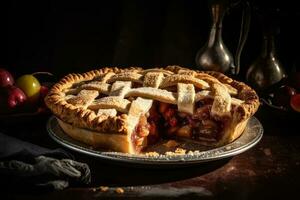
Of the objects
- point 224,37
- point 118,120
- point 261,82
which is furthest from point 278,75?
point 118,120

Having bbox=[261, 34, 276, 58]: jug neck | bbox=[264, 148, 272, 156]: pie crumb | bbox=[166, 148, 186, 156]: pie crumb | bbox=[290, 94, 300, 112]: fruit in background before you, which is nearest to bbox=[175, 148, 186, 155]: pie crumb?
bbox=[166, 148, 186, 156]: pie crumb

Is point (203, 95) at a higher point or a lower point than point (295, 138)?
higher

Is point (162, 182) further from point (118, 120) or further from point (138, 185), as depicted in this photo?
point (118, 120)

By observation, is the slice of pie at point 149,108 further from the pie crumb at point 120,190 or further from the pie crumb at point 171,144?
the pie crumb at point 120,190

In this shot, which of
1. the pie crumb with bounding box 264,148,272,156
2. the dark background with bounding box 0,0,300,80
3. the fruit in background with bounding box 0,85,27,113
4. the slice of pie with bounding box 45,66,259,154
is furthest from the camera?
the dark background with bounding box 0,0,300,80

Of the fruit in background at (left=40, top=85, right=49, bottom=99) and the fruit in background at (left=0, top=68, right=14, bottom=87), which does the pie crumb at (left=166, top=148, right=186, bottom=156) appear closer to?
the fruit in background at (left=40, top=85, right=49, bottom=99)

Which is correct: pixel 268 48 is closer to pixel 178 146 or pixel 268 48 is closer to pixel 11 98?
pixel 178 146
